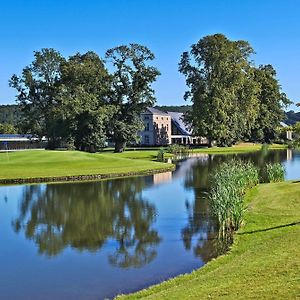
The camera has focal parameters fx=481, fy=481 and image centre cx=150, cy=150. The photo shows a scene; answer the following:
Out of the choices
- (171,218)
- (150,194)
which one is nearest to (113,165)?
(150,194)

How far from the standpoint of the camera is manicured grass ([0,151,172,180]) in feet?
123

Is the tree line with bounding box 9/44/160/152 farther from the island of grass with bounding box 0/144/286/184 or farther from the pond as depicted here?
the pond

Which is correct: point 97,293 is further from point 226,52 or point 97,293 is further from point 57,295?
point 226,52

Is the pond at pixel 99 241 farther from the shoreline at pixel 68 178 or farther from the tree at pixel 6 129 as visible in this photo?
the tree at pixel 6 129

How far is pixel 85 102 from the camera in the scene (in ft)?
204

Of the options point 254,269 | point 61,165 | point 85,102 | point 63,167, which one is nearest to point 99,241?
point 254,269

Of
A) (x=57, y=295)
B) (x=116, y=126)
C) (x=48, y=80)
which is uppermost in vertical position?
(x=48, y=80)

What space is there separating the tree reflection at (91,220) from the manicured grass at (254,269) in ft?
8.71

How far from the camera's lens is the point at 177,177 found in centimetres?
3606

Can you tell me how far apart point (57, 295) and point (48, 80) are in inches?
2419

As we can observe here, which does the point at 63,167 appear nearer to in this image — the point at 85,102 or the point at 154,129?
the point at 85,102

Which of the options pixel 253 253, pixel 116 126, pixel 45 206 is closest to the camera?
pixel 253 253

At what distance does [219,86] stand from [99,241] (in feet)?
195

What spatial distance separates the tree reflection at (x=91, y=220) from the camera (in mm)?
14562
